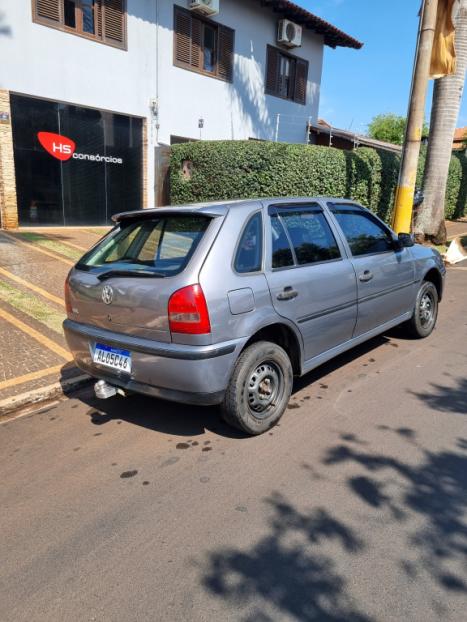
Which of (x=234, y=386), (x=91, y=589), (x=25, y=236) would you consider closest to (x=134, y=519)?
(x=91, y=589)

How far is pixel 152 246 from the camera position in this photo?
3.61 meters

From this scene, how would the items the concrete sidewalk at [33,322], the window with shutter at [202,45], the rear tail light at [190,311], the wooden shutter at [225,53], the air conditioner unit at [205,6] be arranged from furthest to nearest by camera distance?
the wooden shutter at [225,53] < the window with shutter at [202,45] < the air conditioner unit at [205,6] < the concrete sidewalk at [33,322] < the rear tail light at [190,311]

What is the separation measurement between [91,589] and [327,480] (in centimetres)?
149

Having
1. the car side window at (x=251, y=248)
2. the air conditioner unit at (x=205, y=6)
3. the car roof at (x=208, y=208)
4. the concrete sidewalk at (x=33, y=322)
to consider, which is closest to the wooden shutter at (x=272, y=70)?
the air conditioner unit at (x=205, y=6)

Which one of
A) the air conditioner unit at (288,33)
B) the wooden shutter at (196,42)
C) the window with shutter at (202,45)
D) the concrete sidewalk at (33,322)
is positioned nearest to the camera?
the concrete sidewalk at (33,322)

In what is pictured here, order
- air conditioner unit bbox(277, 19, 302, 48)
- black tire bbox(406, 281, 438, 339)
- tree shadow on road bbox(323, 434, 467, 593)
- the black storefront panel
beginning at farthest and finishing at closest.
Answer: air conditioner unit bbox(277, 19, 302, 48), the black storefront panel, black tire bbox(406, 281, 438, 339), tree shadow on road bbox(323, 434, 467, 593)

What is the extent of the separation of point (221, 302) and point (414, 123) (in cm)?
820

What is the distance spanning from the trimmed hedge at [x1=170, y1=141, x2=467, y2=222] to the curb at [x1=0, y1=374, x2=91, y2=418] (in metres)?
8.45

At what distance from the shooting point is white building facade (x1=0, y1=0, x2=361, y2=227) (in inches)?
435

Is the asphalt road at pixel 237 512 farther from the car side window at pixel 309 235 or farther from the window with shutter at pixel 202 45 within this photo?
the window with shutter at pixel 202 45

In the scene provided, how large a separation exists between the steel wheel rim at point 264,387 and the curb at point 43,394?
1867mm

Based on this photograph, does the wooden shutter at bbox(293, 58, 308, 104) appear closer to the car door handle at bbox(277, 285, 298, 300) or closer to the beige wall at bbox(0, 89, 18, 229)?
the beige wall at bbox(0, 89, 18, 229)

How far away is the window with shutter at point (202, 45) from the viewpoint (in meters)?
13.9

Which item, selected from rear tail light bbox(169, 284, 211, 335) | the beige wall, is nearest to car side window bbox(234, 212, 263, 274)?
rear tail light bbox(169, 284, 211, 335)
